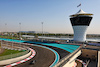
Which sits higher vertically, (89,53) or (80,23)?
(80,23)

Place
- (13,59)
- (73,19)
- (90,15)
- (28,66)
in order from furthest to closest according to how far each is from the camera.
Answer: (73,19)
(90,15)
(13,59)
(28,66)

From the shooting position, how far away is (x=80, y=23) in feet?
150

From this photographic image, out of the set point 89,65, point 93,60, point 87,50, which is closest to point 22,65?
point 89,65

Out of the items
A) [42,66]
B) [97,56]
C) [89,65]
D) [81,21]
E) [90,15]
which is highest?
[90,15]

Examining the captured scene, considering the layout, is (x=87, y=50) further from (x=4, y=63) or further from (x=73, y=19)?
(x=4, y=63)

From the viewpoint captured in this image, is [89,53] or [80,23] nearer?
[89,53]

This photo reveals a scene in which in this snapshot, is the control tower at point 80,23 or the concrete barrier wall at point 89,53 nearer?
the concrete barrier wall at point 89,53

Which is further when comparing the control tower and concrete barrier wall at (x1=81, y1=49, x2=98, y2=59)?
the control tower

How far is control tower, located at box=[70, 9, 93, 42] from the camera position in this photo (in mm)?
44312

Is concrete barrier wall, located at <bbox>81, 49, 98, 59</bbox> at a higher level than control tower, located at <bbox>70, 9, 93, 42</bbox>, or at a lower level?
lower

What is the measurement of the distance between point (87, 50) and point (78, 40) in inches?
701

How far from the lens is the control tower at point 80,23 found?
4431 centimetres

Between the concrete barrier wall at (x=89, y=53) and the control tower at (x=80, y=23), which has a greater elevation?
the control tower at (x=80, y=23)

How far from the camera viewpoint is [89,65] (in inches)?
1069
